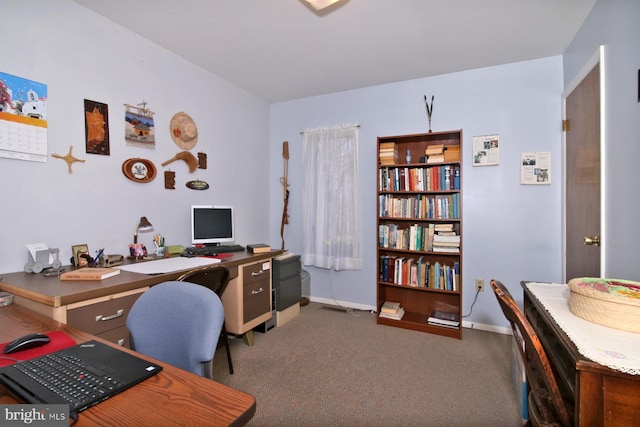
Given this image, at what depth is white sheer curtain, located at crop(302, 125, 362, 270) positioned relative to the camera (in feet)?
11.3

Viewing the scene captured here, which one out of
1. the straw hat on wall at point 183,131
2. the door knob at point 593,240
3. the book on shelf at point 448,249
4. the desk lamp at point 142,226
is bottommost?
the book on shelf at point 448,249

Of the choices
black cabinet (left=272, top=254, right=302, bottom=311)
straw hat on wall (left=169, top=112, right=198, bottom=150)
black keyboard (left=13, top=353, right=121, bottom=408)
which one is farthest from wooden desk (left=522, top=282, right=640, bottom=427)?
straw hat on wall (left=169, top=112, right=198, bottom=150)

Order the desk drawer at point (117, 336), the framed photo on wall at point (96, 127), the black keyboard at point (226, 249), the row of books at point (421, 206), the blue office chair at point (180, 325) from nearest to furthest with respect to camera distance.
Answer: the blue office chair at point (180, 325), the desk drawer at point (117, 336), the framed photo on wall at point (96, 127), the black keyboard at point (226, 249), the row of books at point (421, 206)

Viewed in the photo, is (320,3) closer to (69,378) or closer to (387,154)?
(387,154)

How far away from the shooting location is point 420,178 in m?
2.99

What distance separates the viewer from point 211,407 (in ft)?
2.24

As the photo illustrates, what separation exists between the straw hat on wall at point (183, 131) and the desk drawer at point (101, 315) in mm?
1634

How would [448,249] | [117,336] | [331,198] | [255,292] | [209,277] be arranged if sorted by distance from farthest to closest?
[331,198], [448,249], [255,292], [209,277], [117,336]

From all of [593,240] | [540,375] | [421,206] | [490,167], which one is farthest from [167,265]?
[490,167]

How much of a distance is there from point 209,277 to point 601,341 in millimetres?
1868

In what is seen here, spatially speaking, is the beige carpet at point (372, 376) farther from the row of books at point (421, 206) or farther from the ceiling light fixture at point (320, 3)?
the ceiling light fixture at point (320, 3)

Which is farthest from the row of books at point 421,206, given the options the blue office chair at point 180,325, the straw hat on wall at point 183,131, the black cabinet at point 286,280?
the blue office chair at point 180,325

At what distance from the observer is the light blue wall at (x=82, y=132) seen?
178 centimetres

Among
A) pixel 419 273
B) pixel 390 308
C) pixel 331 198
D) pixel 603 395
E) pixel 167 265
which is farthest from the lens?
pixel 331 198
